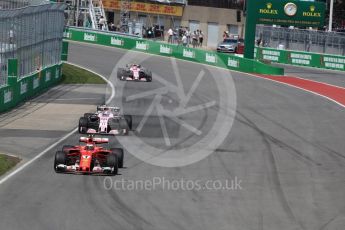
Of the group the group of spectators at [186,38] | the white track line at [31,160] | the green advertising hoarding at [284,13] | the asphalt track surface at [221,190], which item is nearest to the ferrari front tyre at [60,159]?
the asphalt track surface at [221,190]

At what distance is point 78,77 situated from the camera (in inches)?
1700

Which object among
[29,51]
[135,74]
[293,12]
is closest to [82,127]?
[29,51]

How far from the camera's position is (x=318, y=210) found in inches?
634

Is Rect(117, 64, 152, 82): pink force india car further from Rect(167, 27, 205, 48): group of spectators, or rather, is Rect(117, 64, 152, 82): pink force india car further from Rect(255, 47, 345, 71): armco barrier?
Rect(167, 27, 205, 48): group of spectators

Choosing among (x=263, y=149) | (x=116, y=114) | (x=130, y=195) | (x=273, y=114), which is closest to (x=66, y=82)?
(x=273, y=114)

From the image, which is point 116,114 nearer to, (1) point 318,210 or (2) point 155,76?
(1) point 318,210

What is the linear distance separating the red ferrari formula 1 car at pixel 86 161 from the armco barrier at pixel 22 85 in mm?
10781

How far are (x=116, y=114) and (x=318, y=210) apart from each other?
34.8 ft

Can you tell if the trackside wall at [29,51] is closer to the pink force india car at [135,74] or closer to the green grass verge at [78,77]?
the green grass verge at [78,77]

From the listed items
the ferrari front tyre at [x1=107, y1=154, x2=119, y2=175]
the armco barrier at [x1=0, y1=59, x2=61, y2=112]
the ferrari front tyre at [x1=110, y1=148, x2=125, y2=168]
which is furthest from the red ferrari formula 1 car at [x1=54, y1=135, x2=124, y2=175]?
the armco barrier at [x1=0, y1=59, x2=61, y2=112]

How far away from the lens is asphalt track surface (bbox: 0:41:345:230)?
14.6 metres

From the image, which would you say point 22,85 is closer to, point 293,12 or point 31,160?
point 31,160

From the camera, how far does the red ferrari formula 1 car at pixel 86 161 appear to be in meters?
18.2

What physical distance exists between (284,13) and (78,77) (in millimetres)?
15856
